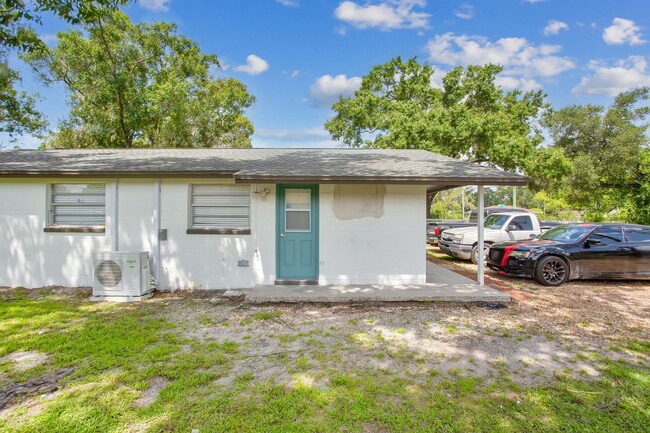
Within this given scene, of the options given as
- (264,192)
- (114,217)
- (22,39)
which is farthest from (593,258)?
(22,39)

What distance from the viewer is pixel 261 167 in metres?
7.01

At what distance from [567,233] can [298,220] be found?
6544 millimetres

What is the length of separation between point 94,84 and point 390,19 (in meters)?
14.4

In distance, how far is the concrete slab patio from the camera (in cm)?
592

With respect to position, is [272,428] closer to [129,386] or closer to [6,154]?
[129,386]

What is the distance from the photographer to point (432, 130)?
52.3ft

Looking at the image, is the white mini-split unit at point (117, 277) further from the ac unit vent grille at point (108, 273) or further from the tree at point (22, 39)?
the tree at point (22, 39)

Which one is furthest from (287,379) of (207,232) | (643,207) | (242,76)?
(242,76)

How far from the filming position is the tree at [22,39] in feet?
23.0

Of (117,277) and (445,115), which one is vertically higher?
(445,115)

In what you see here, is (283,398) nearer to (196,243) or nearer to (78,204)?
(196,243)

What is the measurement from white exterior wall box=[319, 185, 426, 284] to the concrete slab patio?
0.30 m

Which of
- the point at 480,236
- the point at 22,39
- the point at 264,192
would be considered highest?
the point at 22,39

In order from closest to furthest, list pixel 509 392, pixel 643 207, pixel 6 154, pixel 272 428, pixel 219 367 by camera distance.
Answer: pixel 272 428 < pixel 509 392 < pixel 219 367 < pixel 6 154 < pixel 643 207
